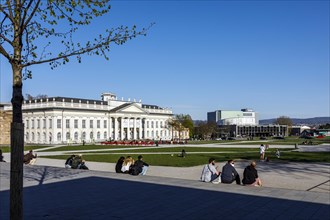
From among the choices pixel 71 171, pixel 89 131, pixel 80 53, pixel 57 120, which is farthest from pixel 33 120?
pixel 80 53

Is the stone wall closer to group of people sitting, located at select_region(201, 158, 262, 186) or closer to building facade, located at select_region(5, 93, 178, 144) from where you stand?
group of people sitting, located at select_region(201, 158, 262, 186)

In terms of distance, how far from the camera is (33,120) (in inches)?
3996

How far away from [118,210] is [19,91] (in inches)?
251

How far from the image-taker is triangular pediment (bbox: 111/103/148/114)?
116 meters

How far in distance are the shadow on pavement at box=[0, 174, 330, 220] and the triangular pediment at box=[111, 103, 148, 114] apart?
100684mm

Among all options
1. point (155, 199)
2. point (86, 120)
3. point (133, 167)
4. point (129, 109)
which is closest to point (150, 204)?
point (155, 199)

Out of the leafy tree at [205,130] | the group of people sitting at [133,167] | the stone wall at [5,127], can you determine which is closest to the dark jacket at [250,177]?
the group of people sitting at [133,167]

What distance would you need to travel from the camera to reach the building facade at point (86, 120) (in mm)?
97312

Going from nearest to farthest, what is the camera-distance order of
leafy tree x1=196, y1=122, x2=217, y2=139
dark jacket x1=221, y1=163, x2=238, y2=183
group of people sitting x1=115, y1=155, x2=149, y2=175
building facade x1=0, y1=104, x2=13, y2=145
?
dark jacket x1=221, y1=163, x2=238, y2=183, group of people sitting x1=115, y1=155, x2=149, y2=175, building facade x1=0, y1=104, x2=13, y2=145, leafy tree x1=196, y1=122, x2=217, y2=139

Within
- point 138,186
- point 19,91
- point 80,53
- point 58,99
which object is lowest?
point 138,186

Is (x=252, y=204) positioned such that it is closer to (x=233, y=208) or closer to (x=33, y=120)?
(x=233, y=208)

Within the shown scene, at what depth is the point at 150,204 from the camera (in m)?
11.7

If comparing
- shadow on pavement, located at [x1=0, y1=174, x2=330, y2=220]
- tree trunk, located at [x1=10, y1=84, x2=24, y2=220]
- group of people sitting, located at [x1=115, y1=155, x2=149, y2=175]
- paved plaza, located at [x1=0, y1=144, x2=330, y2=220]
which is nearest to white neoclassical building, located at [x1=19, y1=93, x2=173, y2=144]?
group of people sitting, located at [x1=115, y1=155, x2=149, y2=175]

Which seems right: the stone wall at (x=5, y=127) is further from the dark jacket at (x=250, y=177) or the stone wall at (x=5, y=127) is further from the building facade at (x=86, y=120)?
the building facade at (x=86, y=120)
